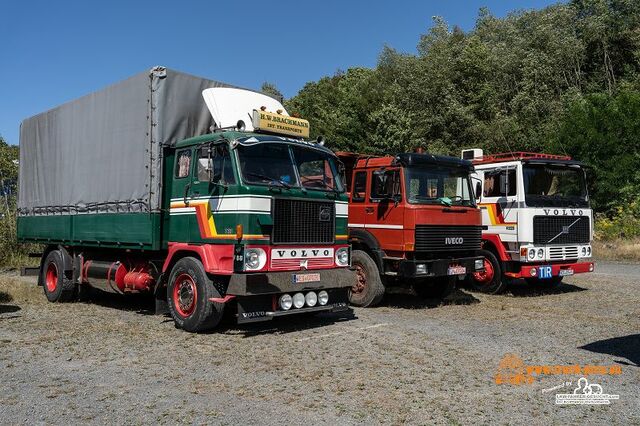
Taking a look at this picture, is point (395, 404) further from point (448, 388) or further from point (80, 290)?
point (80, 290)

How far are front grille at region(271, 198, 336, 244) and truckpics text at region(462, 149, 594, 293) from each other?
174 inches

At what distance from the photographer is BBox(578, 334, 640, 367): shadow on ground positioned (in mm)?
6741

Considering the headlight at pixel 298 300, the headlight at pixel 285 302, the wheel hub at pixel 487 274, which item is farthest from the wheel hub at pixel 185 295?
the wheel hub at pixel 487 274

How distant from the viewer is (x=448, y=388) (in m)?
5.54

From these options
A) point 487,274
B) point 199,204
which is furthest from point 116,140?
point 487,274

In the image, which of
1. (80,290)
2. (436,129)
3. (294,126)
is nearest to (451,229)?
(294,126)

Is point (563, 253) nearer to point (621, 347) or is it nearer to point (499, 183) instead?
point (499, 183)

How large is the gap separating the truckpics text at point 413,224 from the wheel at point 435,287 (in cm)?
74

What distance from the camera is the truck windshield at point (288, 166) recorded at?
7832 millimetres

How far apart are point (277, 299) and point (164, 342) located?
162 cm

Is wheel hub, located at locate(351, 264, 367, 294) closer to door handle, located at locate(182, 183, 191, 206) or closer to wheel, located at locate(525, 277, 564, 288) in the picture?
door handle, located at locate(182, 183, 191, 206)

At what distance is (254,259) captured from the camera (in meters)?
7.57

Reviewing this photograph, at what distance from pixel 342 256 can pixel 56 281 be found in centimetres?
631

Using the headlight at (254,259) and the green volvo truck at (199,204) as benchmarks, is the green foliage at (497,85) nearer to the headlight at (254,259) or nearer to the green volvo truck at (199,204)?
the green volvo truck at (199,204)
